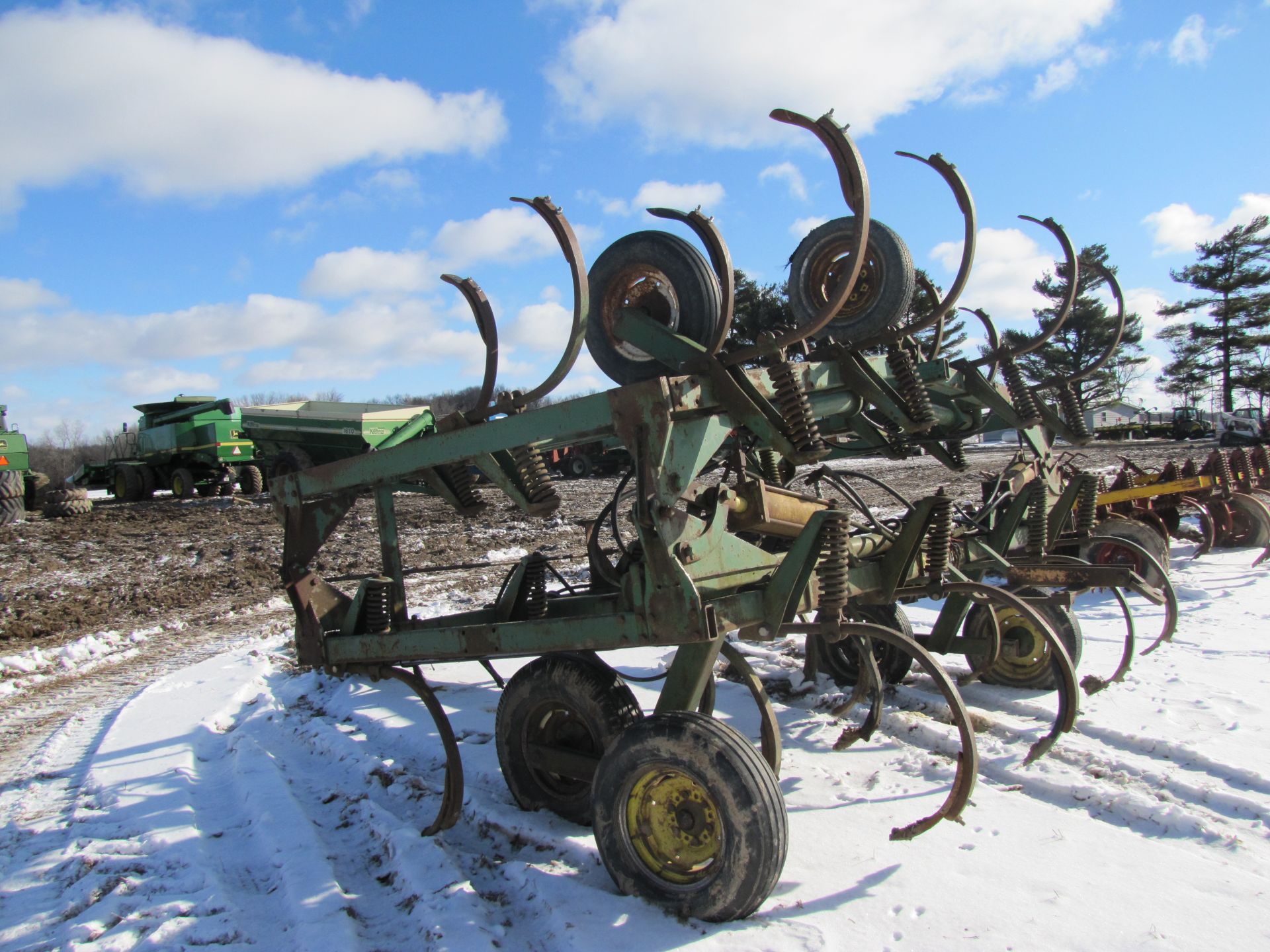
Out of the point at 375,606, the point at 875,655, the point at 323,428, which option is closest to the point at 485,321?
the point at 375,606

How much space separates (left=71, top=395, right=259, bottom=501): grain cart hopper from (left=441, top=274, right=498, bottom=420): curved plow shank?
20432 millimetres

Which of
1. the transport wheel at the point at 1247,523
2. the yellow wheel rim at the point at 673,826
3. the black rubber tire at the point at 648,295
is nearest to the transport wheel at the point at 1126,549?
the transport wheel at the point at 1247,523

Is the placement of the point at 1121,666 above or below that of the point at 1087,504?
below

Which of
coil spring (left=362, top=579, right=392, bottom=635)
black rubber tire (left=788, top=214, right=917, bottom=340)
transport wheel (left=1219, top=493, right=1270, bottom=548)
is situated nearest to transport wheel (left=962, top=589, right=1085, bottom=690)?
black rubber tire (left=788, top=214, right=917, bottom=340)

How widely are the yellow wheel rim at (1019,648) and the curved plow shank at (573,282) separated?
3.71 meters

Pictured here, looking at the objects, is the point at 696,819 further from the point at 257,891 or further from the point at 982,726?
the point at 982,726

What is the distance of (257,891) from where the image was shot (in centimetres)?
361

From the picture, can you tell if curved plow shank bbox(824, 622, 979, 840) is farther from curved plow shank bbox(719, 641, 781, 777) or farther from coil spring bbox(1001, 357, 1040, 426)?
coil spring bbox(1001, 357, 1040, 426)

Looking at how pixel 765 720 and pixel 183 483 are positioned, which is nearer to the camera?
pixel 765 720

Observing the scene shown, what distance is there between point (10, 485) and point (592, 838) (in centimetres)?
1833

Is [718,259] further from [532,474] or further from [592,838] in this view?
[592,838]

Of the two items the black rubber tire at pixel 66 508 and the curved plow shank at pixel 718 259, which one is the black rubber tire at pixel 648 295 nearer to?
the curved plow shank at pixel 718 259

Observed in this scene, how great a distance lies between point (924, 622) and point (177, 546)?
11666 millimetres

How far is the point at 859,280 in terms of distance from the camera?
5.33 m
